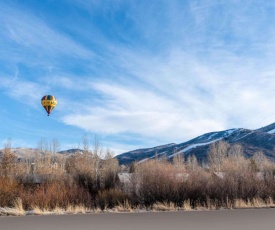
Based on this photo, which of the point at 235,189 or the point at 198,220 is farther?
the point at 235,189

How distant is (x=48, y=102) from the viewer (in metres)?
32.9

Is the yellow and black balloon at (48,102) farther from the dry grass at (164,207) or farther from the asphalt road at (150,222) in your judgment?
the asphalt road at (150,222)

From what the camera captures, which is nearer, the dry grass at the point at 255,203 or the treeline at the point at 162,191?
the dry grass at the point at 255,203

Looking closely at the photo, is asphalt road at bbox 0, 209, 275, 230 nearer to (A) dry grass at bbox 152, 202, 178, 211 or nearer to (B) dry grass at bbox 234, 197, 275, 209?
(A) dry grass at bbox 152, 202, 178, 211

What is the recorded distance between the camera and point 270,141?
170250mm

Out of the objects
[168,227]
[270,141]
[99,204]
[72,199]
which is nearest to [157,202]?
[99,204]

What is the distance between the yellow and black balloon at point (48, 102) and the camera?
108 feet

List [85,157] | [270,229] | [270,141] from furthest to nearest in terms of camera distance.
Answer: [270,141] < [85,157] < [270,229]

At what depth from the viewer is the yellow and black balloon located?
3291 cm

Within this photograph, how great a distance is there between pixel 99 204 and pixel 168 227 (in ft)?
31.1

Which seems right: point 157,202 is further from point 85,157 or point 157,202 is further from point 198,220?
point 85,157

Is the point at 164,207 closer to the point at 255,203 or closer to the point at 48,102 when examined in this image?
the point at 255,203

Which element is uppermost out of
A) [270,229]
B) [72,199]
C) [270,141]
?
[270,141]

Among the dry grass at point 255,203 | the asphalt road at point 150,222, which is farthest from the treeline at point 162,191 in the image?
the asphalt road at point 150,222
